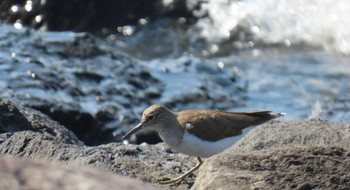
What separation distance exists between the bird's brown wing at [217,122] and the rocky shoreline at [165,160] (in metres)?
0.09

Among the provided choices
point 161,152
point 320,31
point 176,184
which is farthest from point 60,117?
point 320,31

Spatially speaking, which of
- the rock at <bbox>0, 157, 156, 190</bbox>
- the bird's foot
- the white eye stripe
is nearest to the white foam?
the white eye stripe

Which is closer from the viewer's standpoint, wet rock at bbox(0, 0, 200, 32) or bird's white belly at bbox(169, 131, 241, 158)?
bird's white belly at bbox(169, 131, 241, 158)

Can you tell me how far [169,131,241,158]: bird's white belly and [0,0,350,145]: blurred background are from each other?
262 centimetres

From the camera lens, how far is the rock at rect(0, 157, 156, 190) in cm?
385

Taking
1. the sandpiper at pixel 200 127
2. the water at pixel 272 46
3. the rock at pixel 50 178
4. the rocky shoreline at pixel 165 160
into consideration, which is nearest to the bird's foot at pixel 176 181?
the rocky shoreline at pixel 165 160

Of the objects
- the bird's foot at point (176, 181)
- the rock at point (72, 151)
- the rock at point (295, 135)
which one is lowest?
the bird's foot at point (176, 181)

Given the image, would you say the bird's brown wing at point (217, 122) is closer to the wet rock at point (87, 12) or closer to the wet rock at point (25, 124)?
the wet rock at point (25, 124)

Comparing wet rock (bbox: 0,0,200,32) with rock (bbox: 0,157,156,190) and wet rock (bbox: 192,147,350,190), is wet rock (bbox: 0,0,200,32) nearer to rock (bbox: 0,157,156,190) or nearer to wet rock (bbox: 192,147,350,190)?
wet rock (bbox: 192,147,350,190)

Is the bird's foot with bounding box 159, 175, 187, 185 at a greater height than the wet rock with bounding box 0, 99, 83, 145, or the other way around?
the wet rock with bounding box 0, 99, 83, 145

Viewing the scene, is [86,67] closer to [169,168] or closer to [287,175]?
[169,168]

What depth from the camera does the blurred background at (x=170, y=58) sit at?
1111 cm

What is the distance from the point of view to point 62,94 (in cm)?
1087

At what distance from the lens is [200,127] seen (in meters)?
8.07
